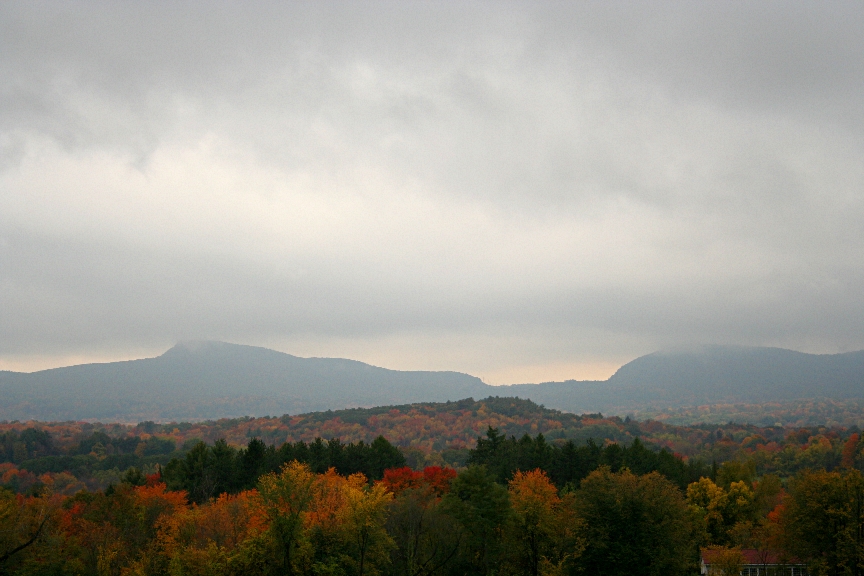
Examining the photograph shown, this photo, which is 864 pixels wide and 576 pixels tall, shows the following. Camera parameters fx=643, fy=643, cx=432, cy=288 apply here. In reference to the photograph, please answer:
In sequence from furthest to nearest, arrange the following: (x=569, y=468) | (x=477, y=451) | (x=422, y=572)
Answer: (x=477, y=451) < (x=569, y=468) < (x=422, y=572)

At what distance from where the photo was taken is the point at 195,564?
51031mm

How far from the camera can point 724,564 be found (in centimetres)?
6109

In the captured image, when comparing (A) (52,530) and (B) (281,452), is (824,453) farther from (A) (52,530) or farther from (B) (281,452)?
(A) (52,530)

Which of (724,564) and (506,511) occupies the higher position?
(506,511)

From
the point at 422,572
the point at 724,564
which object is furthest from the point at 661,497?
the point at 422,572

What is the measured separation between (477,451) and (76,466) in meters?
115

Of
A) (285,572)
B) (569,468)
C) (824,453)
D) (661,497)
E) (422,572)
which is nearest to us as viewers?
(285,572)

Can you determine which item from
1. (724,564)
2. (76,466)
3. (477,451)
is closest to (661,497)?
(724,564)

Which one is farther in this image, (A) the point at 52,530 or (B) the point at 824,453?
(B) the point at 824,453

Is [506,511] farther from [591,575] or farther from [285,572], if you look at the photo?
[285,572]

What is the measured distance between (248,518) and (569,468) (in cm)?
4904

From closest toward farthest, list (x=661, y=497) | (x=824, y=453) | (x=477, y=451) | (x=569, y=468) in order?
1. (x=661, y=497)
2. (x=569, y=468)
3. (x=477, y=451)
4. (x=824, y=453)

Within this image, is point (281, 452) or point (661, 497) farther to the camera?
point (281, 452)

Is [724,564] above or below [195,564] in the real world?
below
